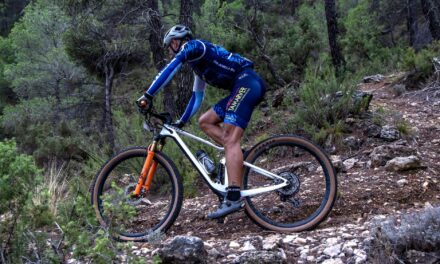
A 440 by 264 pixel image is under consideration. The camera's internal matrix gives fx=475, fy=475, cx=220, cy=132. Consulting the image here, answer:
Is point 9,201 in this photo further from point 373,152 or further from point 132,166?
point 373,152

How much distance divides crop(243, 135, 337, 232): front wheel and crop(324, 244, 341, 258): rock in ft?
1.67

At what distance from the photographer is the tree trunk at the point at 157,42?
9702 mm

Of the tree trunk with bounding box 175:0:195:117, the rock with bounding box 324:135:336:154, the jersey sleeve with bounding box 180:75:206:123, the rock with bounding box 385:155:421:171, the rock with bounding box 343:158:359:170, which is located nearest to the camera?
the jersey sleeve with bounding box 180:75:206:123

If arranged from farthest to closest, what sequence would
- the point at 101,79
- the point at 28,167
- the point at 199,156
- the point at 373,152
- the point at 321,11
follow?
1. the point at 321,11
2. the point at 101,79
3. the point at 373,152
4. the point at 199,156
5. the point at 28,167

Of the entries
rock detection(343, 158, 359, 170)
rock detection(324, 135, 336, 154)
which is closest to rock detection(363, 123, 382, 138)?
rock detection(324, 135, 336, 154)

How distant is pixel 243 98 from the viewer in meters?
3.81

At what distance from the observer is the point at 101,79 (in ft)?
61.3

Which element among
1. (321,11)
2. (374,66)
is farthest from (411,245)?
(321,11)

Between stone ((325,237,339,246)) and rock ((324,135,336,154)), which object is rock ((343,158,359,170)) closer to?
rock ((324,135,336,154))

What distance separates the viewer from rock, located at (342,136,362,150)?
596 centimetres

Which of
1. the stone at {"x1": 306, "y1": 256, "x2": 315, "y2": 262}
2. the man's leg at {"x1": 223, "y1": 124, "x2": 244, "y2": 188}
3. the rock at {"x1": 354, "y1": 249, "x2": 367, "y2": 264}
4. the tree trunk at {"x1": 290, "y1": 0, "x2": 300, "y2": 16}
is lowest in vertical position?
the stone at {"x1": 306, "y1": 256, "x2": 315, "y2": 262}

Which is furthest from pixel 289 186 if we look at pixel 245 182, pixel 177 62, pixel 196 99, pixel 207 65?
pixel 177 62

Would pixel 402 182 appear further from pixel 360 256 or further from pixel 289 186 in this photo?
pixel 360 256

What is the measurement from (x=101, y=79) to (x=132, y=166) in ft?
48.1
